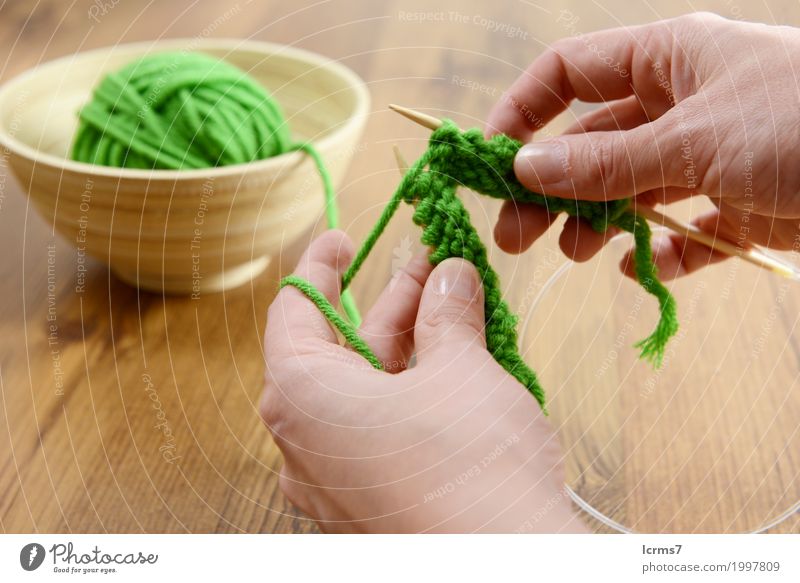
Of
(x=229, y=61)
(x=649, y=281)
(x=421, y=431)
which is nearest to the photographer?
(x=421, y=431)

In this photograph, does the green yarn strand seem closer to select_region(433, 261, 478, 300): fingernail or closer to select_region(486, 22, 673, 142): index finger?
select_region(433, 261, 478, 300): fingernail

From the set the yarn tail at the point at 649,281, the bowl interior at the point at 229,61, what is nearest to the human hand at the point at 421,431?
the yarn tail at the point at 649,281

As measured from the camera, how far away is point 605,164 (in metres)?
0.41

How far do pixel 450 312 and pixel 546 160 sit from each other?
0.33 feet

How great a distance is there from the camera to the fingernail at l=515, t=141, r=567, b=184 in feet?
1.38

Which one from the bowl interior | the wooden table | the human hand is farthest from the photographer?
the bowl interior

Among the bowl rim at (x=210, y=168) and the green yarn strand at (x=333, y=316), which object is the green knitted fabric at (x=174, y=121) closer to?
the bowl rim at (x=210, y=168)

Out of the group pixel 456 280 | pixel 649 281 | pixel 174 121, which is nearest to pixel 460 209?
pixel 456 280

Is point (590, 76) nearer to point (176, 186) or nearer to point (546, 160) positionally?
point (546, 160)

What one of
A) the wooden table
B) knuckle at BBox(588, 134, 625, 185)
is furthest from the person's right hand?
the wooden table
